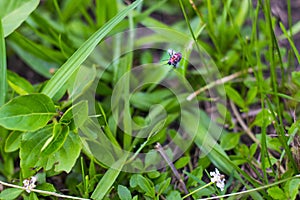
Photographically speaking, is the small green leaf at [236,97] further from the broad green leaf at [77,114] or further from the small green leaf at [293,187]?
the broad green leaf at [77,114]

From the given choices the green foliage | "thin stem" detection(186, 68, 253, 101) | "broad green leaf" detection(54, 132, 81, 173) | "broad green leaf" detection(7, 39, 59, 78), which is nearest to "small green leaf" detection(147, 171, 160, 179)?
the green foliage

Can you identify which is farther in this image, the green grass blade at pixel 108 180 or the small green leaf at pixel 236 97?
the small green leaf at pixel 236 97

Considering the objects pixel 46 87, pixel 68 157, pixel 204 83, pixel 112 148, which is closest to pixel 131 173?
pixel 112 148

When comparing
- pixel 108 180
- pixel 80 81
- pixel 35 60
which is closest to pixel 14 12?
pixel 35 60

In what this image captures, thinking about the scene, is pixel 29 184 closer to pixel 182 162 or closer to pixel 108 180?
pixel 108 180

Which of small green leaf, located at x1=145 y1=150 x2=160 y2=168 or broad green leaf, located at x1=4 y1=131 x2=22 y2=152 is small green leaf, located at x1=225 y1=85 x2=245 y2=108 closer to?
small green leaf, located at x1=145 y1=150 x2=160 y2=168

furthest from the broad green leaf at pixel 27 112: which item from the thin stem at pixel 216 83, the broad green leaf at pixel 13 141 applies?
the thin stem at pixel 216 83
